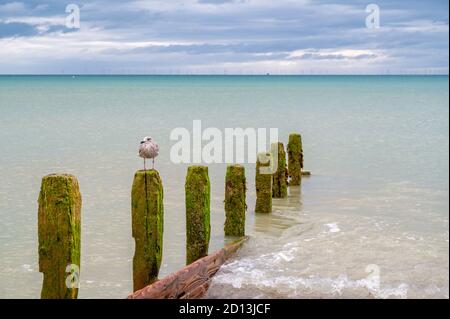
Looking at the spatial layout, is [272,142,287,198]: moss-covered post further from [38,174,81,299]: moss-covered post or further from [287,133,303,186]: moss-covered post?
[38,174,81,299]: moss-covered post

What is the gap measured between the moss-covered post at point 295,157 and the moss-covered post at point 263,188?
11.1ft

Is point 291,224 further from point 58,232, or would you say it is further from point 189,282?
point 58,232

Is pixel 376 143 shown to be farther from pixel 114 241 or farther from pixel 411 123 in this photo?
pixel 114 241

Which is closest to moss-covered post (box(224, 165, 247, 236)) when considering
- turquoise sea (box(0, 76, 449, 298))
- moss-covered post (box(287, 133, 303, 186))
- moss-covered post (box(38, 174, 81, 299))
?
turquoise sea (box(0, 76, 449, 298))

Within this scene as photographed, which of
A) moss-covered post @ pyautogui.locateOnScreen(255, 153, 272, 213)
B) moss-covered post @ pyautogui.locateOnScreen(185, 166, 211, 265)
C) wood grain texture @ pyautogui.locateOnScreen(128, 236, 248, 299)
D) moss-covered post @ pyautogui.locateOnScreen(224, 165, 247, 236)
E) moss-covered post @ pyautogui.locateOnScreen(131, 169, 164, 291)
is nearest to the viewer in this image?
wood grain texture @ pyautogui.locateOnScreen(128, 236, 248, 299)

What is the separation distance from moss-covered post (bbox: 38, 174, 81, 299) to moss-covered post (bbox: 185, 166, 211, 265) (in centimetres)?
223

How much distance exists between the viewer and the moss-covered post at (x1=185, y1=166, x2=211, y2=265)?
952cm

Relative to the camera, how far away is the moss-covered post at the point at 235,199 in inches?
440

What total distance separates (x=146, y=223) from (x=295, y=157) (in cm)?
896

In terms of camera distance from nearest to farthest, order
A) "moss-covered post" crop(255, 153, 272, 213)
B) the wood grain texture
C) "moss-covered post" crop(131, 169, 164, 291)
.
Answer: the wood grain texture, "moss-covered post" crop(131, 169, 164, 291), "moss-covered post" crop(255, 153, 272, 213)

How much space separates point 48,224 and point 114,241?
4.85 metres

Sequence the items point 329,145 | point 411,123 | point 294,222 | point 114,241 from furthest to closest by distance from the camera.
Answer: point 411,123 → point 329,145 → point 294,222 → point 114,241

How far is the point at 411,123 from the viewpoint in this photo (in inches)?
1802
